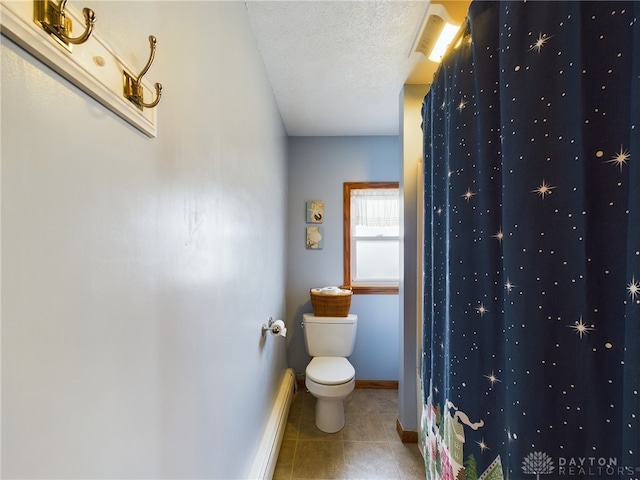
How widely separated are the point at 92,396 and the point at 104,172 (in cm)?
37

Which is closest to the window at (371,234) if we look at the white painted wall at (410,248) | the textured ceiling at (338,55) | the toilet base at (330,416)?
the textured ceiling at (338,55)

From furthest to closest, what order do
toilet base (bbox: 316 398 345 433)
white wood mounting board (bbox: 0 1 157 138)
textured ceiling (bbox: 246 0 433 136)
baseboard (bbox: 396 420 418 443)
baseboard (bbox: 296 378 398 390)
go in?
baseboard (bbox: 296 378 398 390) < toilet base (bbox: 316 398 345 433) < baseboard (bbox: 396 420 418 443) < textured ceiling (bbox: 246 0 433 136) < white wood mounting board (bbox: 0 1 157 138)

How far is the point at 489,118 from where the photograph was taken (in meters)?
0.76

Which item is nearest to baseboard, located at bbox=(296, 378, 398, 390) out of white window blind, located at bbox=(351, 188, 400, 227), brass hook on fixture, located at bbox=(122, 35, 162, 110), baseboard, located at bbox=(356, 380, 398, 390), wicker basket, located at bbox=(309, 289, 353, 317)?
baseboard, located at bbox=(356, 380, 398, 390)

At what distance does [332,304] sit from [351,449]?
1.00 m

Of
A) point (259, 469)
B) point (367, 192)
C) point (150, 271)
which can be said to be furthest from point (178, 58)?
point (367, 192)

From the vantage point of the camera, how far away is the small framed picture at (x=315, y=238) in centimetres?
257

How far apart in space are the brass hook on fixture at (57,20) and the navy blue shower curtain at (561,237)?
0.83m

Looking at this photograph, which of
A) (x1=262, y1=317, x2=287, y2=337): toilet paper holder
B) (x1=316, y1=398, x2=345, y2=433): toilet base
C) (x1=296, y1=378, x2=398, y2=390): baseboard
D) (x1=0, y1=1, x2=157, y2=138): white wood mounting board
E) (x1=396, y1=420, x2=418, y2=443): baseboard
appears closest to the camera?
(x1=0, y1=1, x2=157, y2=138): white wood mounting board

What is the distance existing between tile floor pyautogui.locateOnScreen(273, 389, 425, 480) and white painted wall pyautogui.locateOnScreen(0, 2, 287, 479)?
745mm

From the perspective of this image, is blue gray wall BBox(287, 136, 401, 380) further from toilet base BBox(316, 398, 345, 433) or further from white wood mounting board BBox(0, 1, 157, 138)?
white wood mounting board BBox(0, 1, 157, 138)

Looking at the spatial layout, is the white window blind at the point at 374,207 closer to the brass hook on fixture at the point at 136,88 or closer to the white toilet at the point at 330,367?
the white toilet at the point at 330,367

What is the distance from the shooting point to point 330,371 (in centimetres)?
195

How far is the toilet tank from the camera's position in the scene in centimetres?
226
